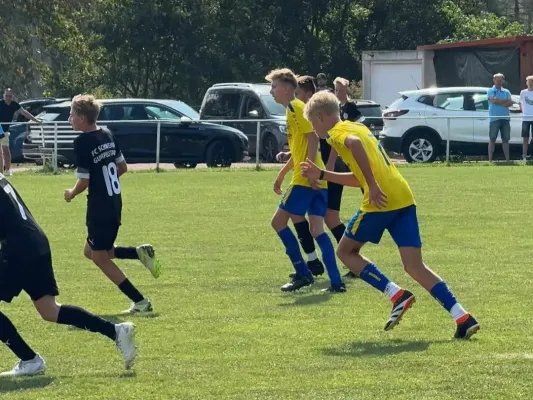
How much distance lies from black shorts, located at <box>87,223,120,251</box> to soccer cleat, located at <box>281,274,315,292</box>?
1.86 meters

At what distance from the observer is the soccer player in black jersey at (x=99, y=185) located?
874 cm

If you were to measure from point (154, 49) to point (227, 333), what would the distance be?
3358 centimetres

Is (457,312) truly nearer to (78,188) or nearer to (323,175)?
(323,175)

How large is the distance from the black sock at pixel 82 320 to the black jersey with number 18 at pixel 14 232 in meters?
0.44

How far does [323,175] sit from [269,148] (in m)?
19.3

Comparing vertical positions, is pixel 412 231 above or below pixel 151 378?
above

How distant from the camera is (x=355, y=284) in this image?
10.7 metres

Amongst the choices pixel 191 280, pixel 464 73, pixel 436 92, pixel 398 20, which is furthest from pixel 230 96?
pixel 191 280

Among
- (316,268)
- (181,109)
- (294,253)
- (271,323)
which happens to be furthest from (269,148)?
(271,323)

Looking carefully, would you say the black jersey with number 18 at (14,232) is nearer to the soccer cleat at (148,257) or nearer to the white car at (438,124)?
the soccer cleat at (148,257)

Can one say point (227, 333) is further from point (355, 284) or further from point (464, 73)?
point (464, 73)

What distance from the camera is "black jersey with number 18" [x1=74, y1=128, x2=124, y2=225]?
898 cm

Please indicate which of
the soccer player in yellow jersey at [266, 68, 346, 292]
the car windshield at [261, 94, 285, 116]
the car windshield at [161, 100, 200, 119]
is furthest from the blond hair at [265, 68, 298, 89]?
the car windshield at [261, 94, 285, 116]

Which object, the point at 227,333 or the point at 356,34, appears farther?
the point at 356,34
